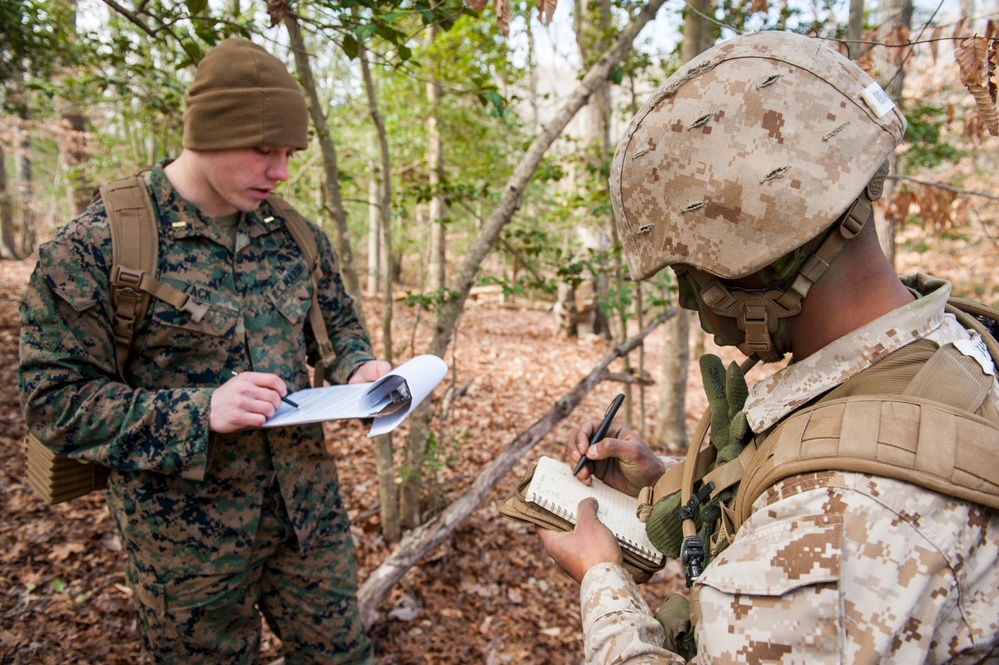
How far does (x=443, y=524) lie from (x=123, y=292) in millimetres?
2059

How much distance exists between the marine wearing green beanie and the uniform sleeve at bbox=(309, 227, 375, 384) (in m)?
0.52

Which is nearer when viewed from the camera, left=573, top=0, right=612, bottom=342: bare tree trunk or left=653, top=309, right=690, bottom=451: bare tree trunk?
left=573, top=0, right=612, bottom=342: bare tree trunk

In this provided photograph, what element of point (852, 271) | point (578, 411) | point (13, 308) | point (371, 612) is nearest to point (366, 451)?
point (371, 612)

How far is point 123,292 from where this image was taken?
180 cm

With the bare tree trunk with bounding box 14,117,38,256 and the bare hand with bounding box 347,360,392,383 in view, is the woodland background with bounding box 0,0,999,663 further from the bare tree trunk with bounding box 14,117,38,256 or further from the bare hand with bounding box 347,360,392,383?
the bare tree trunk with bounding box 14,117,38,256

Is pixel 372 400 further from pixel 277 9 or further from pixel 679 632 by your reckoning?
pixel 277 9

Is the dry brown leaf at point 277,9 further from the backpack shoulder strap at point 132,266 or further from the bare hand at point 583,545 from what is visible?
the bare hand at point 583,545

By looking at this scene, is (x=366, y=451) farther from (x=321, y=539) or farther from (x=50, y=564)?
(x=321, y=539)

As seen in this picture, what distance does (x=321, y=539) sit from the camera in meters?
2.21

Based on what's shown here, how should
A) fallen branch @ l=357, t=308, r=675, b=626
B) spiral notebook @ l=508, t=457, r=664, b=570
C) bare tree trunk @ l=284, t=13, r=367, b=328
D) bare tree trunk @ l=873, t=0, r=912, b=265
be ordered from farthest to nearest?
bare tree trunk @ l=873, t=0, r=912, b=265
fallen branch @ l=357, t=308, r=675, b=626
bare tree trunk @ l=284, t=13, r=367, b=328
spiral notebook @ l=508, t=457, r=664, b=570

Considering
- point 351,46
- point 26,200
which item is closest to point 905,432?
point 351,46

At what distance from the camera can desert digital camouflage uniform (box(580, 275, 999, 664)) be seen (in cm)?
91

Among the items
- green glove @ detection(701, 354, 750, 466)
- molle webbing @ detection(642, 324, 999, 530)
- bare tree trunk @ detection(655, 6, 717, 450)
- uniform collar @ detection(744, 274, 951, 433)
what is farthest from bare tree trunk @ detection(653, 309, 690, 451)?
molle webbing @ detection(642, 324, 999, 530)

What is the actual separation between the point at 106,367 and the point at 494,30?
422 centimetres
